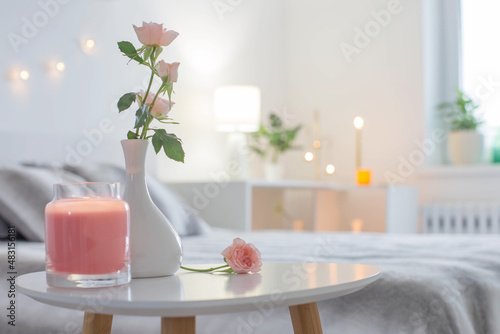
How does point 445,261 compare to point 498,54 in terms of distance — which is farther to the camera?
point 498,54

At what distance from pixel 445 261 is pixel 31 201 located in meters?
1.15

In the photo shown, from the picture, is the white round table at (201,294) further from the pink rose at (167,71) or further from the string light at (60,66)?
the string light at (60,66)

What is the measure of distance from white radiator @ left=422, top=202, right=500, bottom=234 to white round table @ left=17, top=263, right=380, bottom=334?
2.65 m

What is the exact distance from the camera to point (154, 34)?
0.90 meters

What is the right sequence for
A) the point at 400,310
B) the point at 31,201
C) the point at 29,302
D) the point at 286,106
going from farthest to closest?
the point at 286,106, the point at 31,201, the point at 29,302, the point at 400,310

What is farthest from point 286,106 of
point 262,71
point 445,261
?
point 445,261

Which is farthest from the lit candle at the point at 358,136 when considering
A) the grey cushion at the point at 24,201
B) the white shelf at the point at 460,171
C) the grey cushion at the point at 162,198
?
the grey cushion at the point at 24,201

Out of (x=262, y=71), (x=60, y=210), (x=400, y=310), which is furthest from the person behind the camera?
(x=262, y=71)

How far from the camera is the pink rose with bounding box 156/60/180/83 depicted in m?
0.92

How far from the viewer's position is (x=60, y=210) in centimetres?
80

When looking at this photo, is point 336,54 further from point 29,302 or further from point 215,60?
point 29,302

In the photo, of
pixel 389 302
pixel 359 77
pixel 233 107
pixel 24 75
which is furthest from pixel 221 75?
Answer: pixel 389 302

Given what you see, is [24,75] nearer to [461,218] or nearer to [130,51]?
[130,51]

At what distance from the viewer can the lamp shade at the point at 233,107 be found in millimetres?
3197
